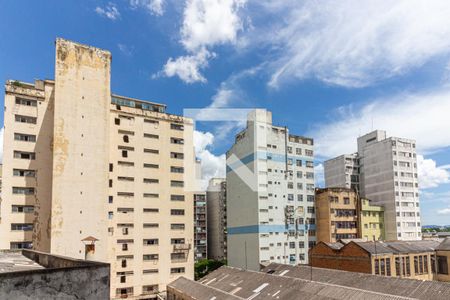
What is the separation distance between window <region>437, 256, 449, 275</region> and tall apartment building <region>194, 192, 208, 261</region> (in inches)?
2473

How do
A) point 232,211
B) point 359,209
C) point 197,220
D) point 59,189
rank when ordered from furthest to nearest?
point 197,220
point 232,211
point 359,209
point 59,189

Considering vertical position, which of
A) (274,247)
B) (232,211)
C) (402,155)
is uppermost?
(402,155)

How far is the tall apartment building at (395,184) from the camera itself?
7900 cm

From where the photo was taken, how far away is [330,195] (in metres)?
69.2

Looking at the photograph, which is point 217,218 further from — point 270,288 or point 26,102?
point 26,102

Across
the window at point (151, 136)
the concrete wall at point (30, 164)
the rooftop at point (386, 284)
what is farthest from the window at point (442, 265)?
the concrete wall at point (30, 164)

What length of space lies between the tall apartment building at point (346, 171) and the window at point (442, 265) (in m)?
37.9

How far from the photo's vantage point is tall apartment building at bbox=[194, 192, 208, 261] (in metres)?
102

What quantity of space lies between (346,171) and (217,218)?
40456mm

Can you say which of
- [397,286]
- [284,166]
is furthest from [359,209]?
[397,286]

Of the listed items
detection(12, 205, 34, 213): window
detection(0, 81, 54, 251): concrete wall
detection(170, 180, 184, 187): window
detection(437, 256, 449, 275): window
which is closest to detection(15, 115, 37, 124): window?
detection(0, 81, 54, 251): concrete wall

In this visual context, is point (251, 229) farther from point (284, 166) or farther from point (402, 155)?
point (402, 155)

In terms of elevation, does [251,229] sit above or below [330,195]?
below

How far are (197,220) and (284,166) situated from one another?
42073 mm
